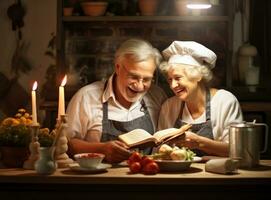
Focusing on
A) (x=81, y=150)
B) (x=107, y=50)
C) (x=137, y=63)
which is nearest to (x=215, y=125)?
(x=137, y=63)

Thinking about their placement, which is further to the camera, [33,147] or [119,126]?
[119,126]

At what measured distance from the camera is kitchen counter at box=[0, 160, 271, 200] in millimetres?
2852

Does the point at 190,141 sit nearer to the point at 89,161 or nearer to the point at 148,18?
the point at 89,161

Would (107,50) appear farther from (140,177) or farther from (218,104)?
(140,177)

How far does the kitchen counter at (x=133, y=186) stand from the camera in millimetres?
2852

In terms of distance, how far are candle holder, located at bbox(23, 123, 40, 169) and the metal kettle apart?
1.02 metres

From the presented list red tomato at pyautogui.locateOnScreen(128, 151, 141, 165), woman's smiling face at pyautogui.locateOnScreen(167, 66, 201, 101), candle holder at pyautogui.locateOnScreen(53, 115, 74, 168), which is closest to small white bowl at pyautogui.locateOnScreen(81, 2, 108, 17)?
woman's smiling face at pyautogui.locateOnScreen(167, 66, 201, 101)

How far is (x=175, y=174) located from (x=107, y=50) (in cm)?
235

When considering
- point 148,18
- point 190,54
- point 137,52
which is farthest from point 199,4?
point 137,52

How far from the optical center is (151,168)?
2.95 metres

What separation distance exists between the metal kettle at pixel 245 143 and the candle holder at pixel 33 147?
1.02 meters

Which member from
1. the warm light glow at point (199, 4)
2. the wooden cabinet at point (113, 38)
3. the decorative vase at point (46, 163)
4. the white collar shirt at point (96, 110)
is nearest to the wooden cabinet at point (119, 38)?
the wooden cabinet at point (113, 38)

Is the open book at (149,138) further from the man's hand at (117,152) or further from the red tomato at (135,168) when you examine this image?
the red tomato at (135,168)

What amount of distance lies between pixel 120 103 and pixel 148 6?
107 centimetres
